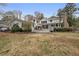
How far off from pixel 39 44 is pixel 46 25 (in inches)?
9.0

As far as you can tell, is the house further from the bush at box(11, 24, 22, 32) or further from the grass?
the bush at box(11, 24, 22, 32)

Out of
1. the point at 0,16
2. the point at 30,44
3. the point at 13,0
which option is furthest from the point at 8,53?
the point at 13,0

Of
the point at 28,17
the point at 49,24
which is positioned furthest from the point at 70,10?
the point at 28,17

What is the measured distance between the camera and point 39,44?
2.38m

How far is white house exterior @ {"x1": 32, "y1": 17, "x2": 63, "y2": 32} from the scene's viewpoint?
2.37m

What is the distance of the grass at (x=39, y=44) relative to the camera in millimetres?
2365

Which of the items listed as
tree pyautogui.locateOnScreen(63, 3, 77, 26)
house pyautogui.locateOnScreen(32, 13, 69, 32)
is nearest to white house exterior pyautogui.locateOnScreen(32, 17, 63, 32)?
house pyautogui.locateOnScreen(32, 13, 69, 32)

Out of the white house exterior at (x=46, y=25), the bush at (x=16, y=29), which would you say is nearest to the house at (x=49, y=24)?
the white house exterior at (x=46, y=25)

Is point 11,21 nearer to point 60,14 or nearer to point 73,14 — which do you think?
point 60,14

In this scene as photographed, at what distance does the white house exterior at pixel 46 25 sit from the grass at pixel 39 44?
0.06 m

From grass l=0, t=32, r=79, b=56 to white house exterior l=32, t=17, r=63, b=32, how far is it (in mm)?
57

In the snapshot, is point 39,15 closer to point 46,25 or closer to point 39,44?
point 46,25

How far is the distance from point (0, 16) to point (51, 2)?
1.96ft

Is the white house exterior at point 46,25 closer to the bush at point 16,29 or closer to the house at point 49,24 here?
the house at point 49,24
